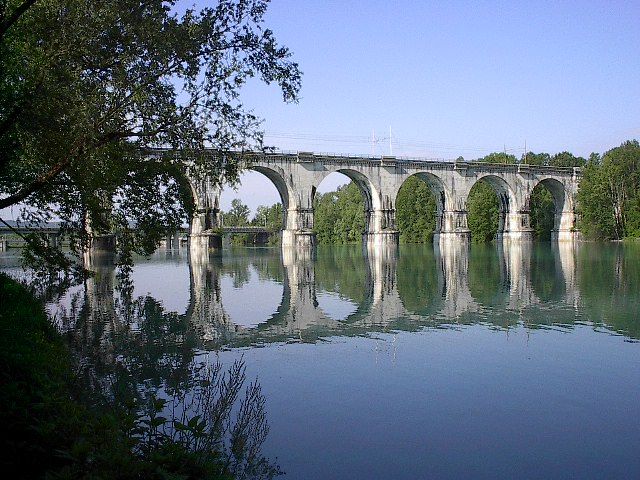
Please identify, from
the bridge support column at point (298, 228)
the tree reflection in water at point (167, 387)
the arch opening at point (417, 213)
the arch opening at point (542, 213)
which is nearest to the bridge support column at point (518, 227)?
the arch opening at point (542, 213)

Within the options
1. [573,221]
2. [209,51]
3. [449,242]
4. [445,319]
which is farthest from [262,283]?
[573,221]

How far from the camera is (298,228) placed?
63.5 metres

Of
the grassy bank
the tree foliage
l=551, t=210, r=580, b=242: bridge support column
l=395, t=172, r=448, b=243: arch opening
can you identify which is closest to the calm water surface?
the grassy bank

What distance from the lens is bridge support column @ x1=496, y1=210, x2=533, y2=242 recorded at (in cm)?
7775

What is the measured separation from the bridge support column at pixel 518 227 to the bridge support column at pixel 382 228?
18669mm

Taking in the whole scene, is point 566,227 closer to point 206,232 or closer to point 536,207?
point 536,207

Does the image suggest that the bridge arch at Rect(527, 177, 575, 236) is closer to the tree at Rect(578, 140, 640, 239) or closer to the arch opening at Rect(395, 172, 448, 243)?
the tree at Rect(578, 140, 640, 239)

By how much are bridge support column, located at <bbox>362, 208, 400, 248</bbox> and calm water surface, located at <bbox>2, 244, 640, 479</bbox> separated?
43470 mm

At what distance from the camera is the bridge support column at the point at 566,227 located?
82562 mm

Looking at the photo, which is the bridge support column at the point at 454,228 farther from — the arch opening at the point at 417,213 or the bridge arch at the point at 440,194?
the arch opening at the point at 417,213

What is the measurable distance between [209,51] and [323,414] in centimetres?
812

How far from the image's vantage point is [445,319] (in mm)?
16438

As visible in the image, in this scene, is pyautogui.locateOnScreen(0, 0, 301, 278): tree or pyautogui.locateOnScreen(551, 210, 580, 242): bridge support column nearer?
pyautogui.locateOnScreen(0, 0, 301, 278): tree

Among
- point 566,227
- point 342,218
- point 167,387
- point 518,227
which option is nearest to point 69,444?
point 167,387
